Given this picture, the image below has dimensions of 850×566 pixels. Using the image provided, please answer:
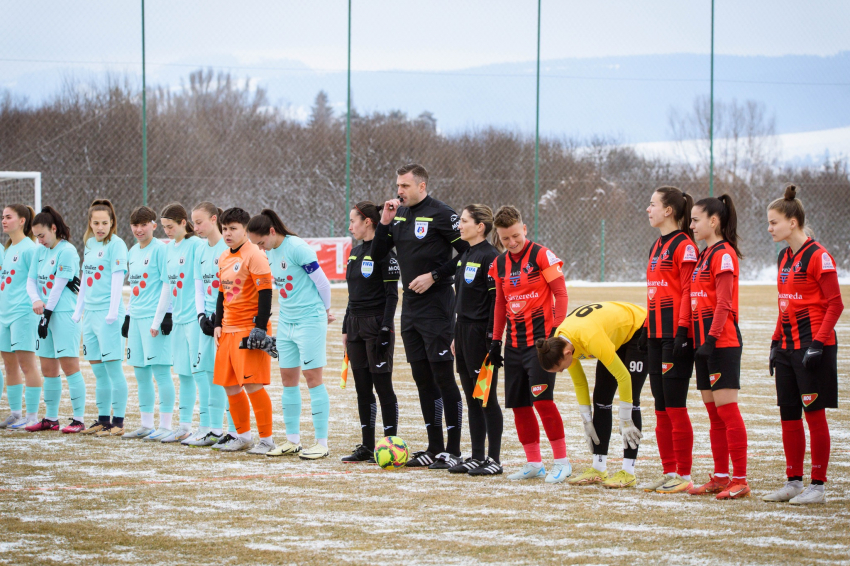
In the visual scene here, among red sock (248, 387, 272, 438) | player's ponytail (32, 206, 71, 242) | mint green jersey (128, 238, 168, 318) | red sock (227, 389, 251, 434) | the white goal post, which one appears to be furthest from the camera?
the white goal post

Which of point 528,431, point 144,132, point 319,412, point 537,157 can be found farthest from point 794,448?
point 537,157

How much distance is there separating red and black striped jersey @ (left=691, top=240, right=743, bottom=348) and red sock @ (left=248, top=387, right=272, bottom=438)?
338cm

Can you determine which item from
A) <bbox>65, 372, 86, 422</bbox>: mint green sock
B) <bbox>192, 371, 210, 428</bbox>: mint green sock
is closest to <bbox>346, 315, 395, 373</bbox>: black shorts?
<bbox>192, 371, 210, 428</bbox>: mint green sock

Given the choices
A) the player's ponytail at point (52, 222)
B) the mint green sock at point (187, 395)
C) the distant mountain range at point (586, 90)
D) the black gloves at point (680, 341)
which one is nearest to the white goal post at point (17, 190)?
the distant mountain range at point (586, 90)

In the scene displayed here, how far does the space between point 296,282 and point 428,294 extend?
112 cm

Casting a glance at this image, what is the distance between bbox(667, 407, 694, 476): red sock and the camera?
19.6 ft

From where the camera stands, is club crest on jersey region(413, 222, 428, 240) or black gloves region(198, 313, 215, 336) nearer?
club crest on jersey region(413, 222, 428, 240)

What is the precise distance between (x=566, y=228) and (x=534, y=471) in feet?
78.8

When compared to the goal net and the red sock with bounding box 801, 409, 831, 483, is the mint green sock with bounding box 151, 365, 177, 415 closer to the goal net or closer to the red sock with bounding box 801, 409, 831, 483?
the red sock with bounding box 801, 409, 831, 483

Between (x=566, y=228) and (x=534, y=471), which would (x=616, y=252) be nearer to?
(x=566, y=228)

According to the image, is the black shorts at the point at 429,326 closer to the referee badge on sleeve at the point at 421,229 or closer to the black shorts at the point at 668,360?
the referee badge on sleeve at the point at 421,229

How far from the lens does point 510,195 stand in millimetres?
29203

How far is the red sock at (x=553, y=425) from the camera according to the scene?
20.8 feet

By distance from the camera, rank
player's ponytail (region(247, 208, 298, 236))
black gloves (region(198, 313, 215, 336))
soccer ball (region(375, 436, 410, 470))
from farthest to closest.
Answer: black gloves (region(198, 313, 215, 336)), player's ponytail (region(247, 208, 298, 236)), soccer ball (region(375, 436, 410, 470))
